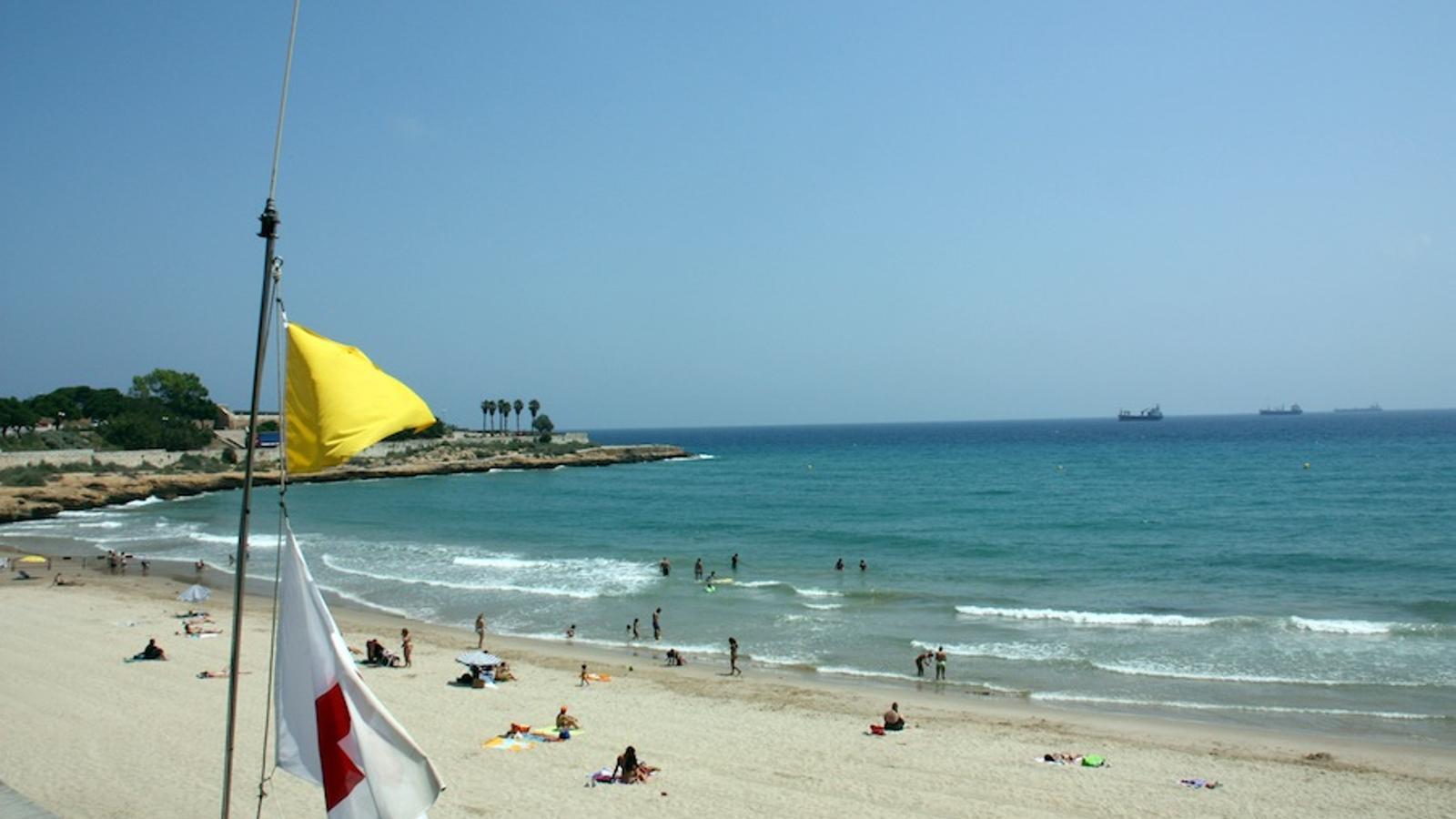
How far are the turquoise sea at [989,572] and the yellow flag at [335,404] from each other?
18.6 m

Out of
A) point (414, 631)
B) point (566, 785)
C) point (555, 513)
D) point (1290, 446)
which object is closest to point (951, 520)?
point (555, 513)

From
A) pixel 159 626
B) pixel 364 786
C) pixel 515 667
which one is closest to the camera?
pixel 364 786

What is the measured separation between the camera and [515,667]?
2344 cm

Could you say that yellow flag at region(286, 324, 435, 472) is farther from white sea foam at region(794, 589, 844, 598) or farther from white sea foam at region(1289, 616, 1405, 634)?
white sea foam at region(794, 589, 844, 598)

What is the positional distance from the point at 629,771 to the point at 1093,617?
18566mm

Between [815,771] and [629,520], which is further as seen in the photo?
[629,520]

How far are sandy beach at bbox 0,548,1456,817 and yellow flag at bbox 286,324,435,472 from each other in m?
9.50

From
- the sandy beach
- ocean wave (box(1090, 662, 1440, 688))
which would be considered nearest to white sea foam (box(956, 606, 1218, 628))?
ocean wave (box(1090, 662, 1440, 688))

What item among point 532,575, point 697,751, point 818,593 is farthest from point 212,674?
point 818,593

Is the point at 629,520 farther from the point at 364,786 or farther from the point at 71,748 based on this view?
the point at 364,786

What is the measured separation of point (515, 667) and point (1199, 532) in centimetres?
3720

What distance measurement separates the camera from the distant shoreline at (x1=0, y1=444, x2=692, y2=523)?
60594mm

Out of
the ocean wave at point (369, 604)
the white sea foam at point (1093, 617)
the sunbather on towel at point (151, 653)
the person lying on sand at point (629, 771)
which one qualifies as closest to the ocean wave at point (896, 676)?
the white sea foam at point (1093, 617)

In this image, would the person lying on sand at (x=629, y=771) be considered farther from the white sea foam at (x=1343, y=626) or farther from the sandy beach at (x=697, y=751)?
the white sea foam at (x=1343, y=626)
